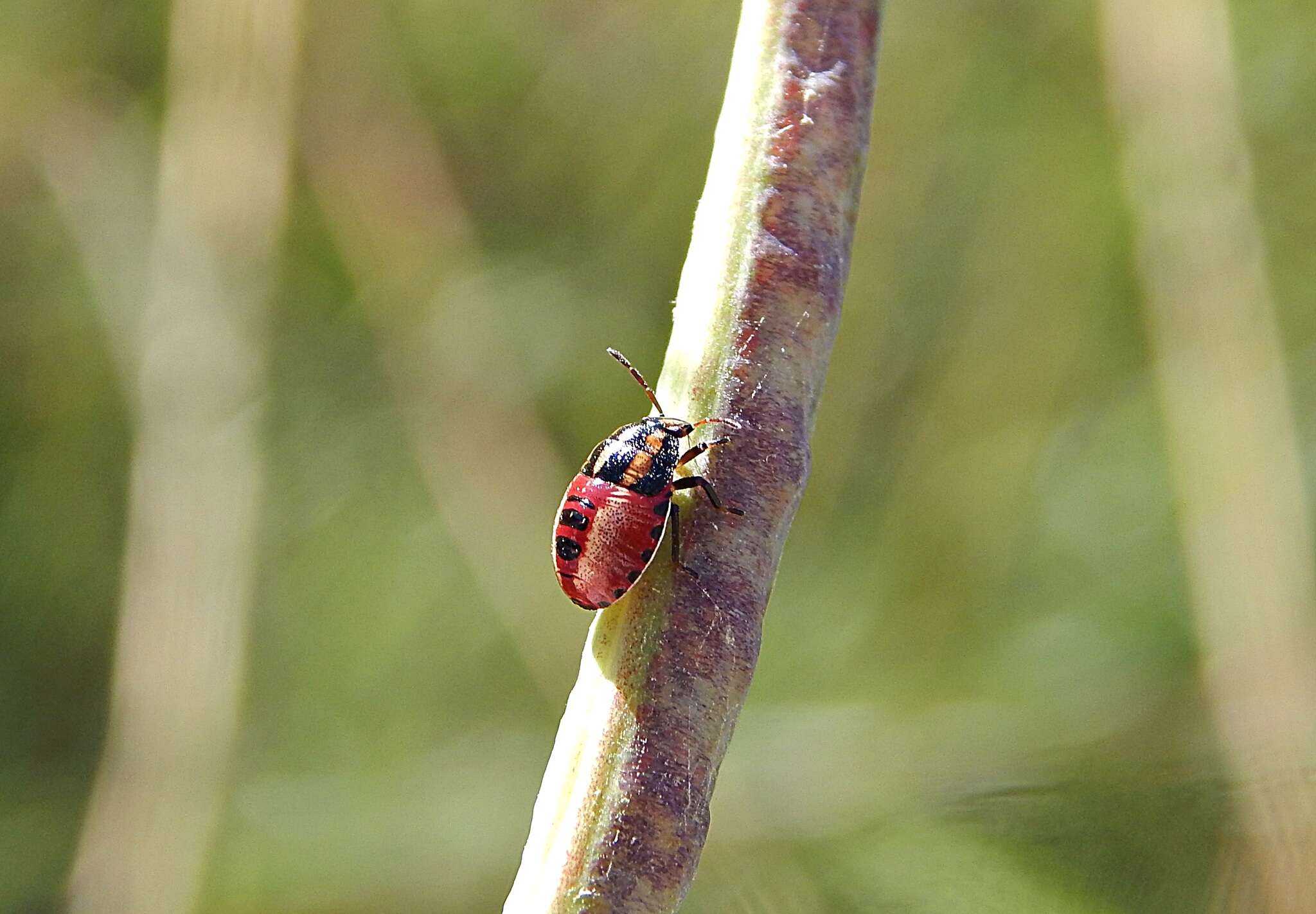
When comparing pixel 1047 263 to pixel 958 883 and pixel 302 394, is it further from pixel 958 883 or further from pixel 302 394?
pixel 302 394

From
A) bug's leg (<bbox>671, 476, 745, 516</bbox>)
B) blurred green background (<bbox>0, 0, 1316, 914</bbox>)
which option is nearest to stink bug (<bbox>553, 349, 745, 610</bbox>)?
bug's leg (<bbox>671, 476, 745, 516</bbox>)

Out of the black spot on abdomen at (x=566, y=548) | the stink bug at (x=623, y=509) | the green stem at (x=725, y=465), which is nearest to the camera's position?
the green stem at (x=725, y=465)

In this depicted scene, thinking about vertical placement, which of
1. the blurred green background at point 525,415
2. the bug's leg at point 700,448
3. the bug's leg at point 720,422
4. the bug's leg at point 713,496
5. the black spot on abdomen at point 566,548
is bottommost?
the bug's leg at point 713,496

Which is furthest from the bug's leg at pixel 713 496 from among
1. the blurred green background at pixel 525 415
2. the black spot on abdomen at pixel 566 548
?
the blurred green background at pixel 525 415

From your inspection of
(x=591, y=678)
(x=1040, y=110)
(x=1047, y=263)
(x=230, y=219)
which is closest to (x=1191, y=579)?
(x=1047, y=263)

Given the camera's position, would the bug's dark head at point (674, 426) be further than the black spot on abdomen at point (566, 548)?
No

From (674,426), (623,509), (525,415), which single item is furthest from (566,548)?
(525,415)

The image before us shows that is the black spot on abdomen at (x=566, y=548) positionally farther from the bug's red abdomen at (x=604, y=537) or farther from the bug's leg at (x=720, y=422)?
the bug's leg at (x=720, y=422)

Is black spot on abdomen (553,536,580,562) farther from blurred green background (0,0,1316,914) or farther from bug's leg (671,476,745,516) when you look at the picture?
blurred green background (0,0,1316,914)

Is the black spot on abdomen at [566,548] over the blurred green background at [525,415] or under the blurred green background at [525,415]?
under
